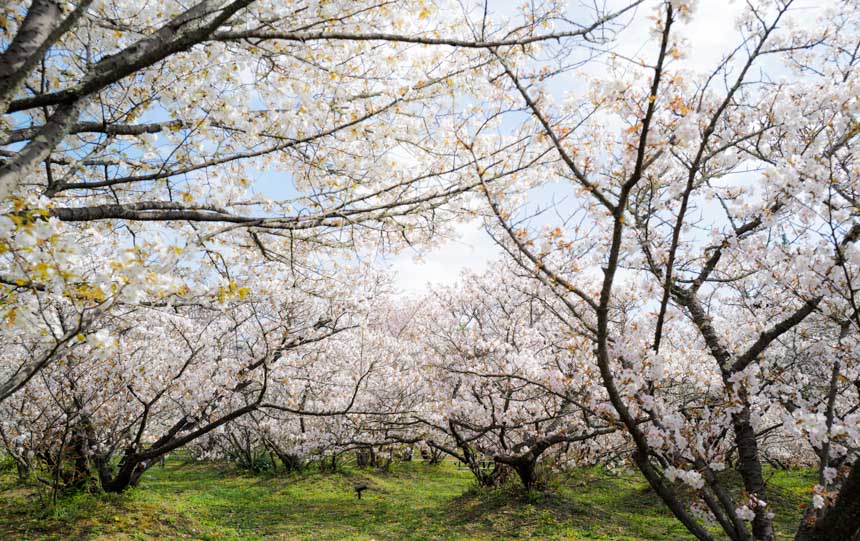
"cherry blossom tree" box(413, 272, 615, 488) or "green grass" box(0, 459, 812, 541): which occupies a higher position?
"cherry blossom tree" box(413, 272, 615, 488)

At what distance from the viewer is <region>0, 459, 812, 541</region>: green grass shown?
26.7 feet

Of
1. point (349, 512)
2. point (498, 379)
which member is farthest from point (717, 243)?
point (349, 512)

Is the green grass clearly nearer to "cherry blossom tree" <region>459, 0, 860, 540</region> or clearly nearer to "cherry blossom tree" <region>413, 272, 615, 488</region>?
"cherry blossom tree" <region>413, 272, 615, 488</region>

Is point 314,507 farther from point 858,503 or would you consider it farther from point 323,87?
point 858,503

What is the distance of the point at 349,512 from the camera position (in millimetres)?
11469

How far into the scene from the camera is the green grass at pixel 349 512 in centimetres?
813

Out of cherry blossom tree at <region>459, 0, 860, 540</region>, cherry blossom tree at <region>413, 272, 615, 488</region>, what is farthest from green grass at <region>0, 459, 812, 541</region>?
cherry blossom tree at <region>459, 0, 860, 540</region>

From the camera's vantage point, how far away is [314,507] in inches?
470

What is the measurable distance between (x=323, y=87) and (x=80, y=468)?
9066 mm

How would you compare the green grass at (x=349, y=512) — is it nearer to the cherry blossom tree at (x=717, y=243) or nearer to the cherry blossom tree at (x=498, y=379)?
the cherry blossom tree at (x=498, y=379)

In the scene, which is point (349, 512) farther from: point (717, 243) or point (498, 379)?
point (717, 243)

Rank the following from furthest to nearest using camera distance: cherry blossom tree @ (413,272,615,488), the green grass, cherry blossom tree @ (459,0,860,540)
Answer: cherry blossom tree @ (413,272,615,488) → the green grass → cherry blossom tree @ (459,0,860,540)

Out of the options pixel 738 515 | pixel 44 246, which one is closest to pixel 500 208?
pixel 44 246

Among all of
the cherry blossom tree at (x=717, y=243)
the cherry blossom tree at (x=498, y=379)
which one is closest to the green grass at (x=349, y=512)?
the cherry blossom tree at (x=498, y=379)
